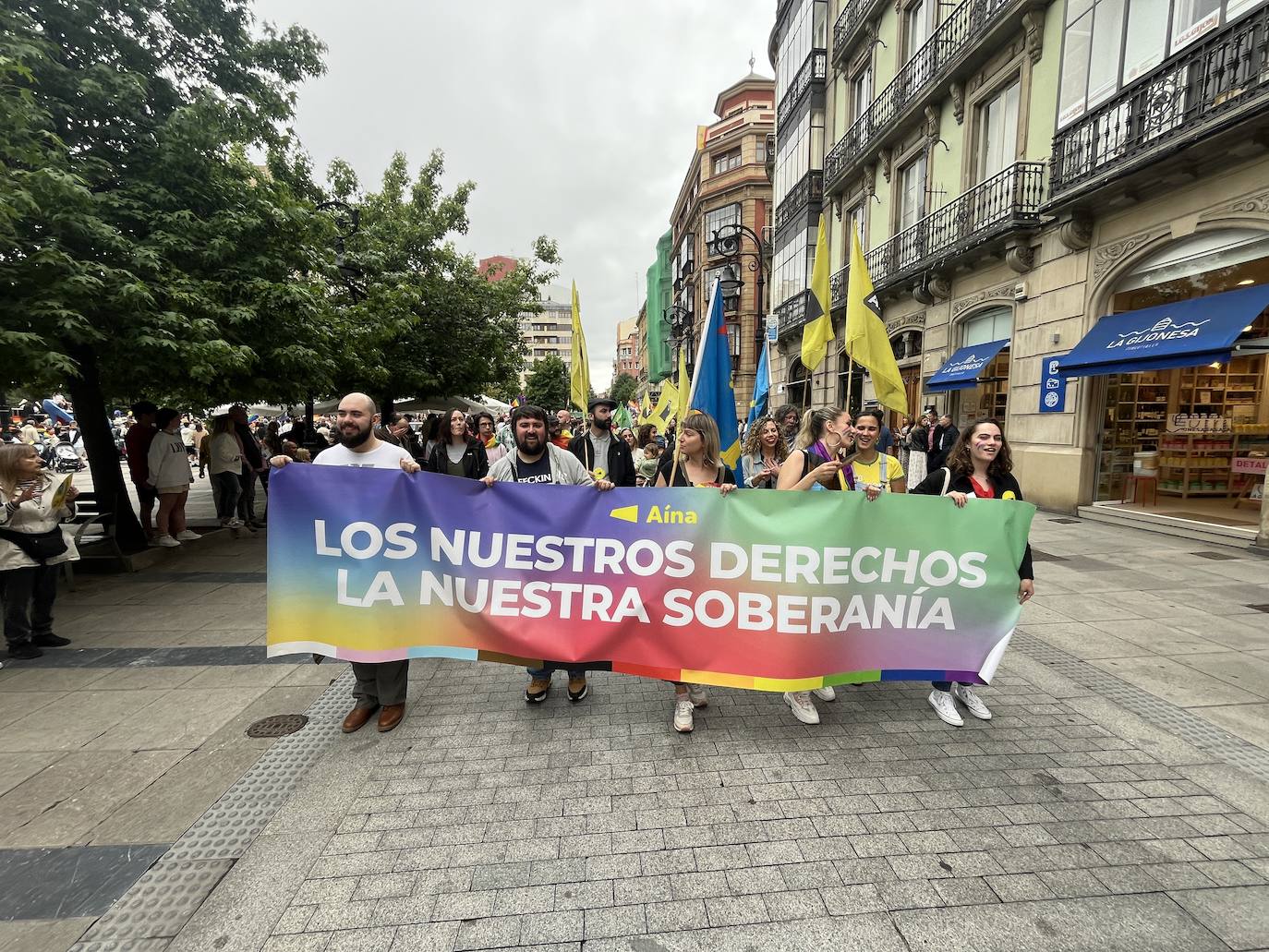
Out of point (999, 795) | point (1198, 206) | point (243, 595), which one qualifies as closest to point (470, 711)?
point (999, 795)

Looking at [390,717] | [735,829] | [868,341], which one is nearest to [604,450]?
[868,341]

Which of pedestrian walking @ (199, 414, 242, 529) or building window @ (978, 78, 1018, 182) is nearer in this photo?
pedestrian walking @ (199, 414, 242, 529)

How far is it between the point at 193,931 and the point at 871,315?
5.45 metres

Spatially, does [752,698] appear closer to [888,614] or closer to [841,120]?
[888,614]

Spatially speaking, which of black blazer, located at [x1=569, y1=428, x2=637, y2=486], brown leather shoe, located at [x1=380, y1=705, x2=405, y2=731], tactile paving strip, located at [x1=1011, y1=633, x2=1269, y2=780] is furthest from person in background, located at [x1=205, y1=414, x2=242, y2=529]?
tactile paving strip, located at [x1=1011, y1=633, x2=1269, y2=780]

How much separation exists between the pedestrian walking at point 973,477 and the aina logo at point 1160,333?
7.37 m

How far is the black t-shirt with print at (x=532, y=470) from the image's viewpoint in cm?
394

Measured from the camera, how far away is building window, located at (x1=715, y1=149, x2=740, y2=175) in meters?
42.1

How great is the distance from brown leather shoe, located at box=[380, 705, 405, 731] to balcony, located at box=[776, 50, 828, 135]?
85.2ft

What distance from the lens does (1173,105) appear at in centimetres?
873

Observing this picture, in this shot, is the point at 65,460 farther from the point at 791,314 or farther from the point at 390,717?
the point at 791,314

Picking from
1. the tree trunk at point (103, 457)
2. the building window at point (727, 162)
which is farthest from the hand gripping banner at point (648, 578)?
the building window at point (727, 162)

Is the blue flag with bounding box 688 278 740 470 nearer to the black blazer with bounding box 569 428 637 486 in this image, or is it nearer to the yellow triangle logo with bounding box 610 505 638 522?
the yellow triangle logo with bounding box 610 505 638 522

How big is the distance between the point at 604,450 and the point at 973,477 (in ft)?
12.0
